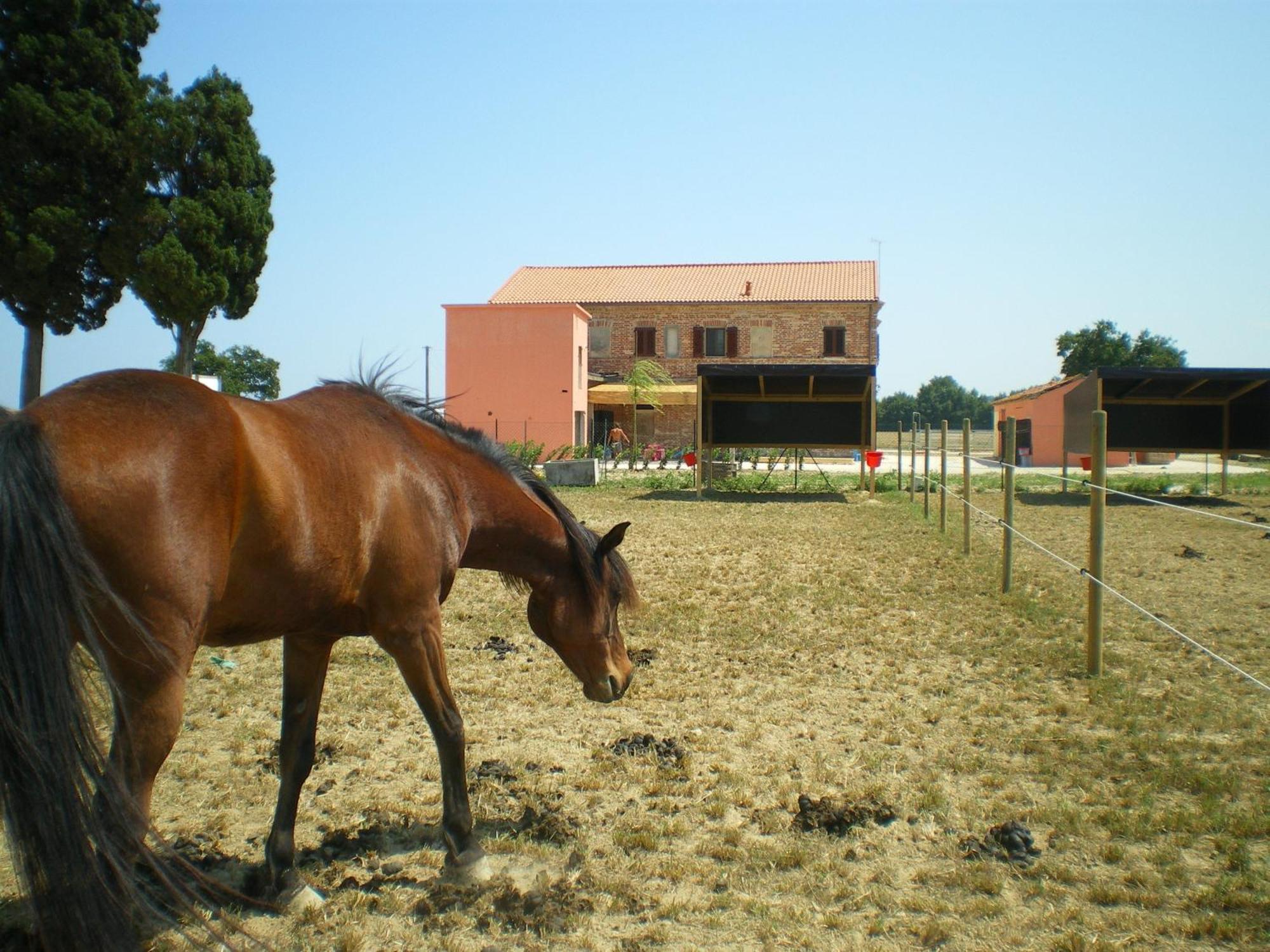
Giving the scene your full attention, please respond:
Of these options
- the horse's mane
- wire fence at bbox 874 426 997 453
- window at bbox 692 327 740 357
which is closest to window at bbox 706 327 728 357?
window at bbox 692 327 740 357

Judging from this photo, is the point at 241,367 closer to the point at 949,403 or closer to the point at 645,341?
the point at 645,341

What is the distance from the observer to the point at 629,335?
133 ft

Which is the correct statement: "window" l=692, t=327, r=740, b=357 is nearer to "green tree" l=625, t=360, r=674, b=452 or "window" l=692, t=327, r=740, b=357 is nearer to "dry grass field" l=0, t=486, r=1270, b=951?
"green tree" l=625, t=360, r=674, b=452

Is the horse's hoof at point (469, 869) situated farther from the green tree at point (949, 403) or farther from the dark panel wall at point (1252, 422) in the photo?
the green tree at point (949, 403)

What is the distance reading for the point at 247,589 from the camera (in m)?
2.34

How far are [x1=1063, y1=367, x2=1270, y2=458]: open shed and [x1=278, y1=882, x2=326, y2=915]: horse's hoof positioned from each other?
15763 millimetres

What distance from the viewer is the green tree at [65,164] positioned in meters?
17.2

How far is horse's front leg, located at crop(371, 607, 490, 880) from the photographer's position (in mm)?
2785

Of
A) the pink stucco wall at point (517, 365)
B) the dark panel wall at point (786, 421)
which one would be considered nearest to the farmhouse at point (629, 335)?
the pink stucco wall at point (517, 365)

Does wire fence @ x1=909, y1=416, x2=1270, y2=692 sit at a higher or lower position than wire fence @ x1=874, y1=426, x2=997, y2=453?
lower

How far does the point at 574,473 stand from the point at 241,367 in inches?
1970

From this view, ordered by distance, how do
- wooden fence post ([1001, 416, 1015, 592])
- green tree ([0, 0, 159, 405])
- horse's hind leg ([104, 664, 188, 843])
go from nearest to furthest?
horse's hind leg ([104, 664, 188, 843]) → wooden fence post ([1001, 416, 1015, 592]) → green tree ([0, 0, 159, 405])

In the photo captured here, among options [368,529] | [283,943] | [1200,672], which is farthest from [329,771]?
[1200,672]

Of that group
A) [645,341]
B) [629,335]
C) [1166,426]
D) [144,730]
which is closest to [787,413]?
[1166,426]
